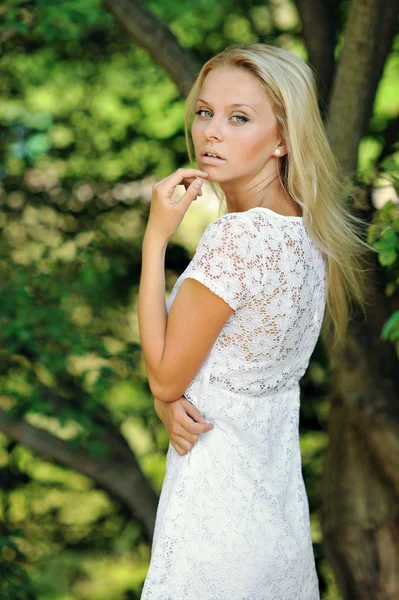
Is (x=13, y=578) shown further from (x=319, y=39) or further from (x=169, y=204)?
(x=319, y=39)

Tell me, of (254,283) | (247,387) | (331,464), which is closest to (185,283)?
(254,283)

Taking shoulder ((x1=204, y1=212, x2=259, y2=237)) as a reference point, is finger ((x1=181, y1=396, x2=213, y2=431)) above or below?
below

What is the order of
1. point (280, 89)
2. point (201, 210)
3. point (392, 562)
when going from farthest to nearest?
point (201, 210)
point (392, 562)
point (280, 89)

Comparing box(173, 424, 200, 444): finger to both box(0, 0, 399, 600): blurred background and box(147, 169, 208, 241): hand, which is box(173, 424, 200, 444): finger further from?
box(0, 0, 399, 600): blurred background

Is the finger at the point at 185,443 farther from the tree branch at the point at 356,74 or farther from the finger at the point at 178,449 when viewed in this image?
the tree branch at the point at 356,74

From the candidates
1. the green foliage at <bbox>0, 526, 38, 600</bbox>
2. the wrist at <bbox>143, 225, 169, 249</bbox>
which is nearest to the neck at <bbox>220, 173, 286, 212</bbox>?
the wrist at <bbox>143, 225, 169, 249</bbox>

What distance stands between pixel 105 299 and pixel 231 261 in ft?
8.29

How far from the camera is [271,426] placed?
6.78 ft

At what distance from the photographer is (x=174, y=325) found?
6.05ft

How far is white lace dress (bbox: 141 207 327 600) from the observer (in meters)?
1.85

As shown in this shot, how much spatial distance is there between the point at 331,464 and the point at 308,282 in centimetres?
176

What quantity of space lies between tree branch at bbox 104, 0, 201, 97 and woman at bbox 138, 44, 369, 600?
3.81 feet

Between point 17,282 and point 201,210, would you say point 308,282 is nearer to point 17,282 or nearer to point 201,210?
point 17,282

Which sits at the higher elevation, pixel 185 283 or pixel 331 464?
pixel 185 283
